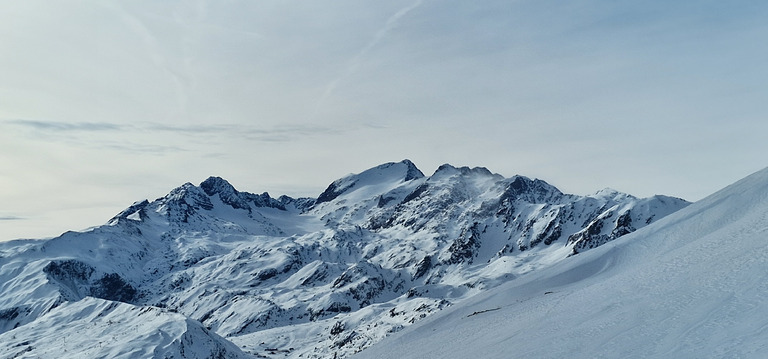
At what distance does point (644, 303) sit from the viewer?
1429 centimetres

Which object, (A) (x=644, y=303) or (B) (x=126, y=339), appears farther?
(B) (x=126, y=339)

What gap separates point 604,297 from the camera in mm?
16234

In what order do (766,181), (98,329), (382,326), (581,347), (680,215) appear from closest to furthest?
(581,347) → (766,181) → (680,215) → (98,329) → (382,326)

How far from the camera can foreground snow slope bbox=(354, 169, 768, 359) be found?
38.3ft

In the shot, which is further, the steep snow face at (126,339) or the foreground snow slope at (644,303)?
the steep snow face at (126,339)

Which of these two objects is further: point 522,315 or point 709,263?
point 522,315

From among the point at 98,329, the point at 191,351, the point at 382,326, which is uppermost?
the point at 98,329

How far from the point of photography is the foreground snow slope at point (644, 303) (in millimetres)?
11680

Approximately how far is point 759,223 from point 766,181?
424 cm

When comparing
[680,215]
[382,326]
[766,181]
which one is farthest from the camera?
[382,326]

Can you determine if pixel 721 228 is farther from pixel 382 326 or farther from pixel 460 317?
pixel 382 326

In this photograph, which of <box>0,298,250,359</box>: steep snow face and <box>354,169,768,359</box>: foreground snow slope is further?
<box>0,298,250,359</box>: steep snow face

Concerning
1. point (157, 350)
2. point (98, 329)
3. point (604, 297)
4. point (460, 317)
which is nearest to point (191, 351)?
point (157, 350)

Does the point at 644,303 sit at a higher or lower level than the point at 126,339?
lower
